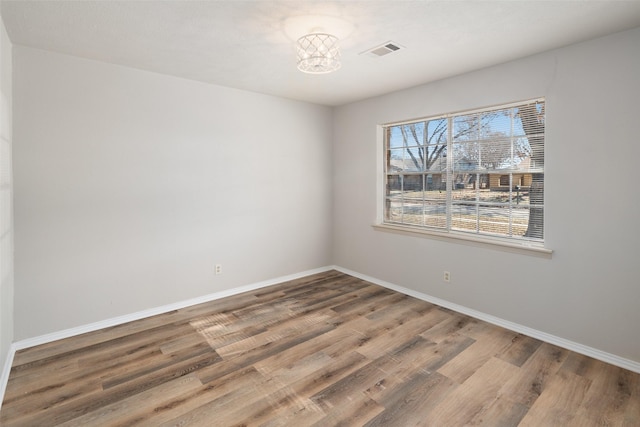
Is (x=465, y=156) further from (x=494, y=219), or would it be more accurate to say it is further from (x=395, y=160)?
(x=395, y=160)

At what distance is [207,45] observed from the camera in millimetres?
2744

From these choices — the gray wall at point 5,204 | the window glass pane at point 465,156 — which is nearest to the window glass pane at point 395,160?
the window glass pane at point 465,156

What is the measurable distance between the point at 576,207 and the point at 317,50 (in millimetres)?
2471

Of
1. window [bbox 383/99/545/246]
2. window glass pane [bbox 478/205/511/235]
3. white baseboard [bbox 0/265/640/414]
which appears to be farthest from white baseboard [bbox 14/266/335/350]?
window glass pane [bbox 478/205/511/235]

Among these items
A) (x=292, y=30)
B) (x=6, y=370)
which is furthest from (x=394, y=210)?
(x=6, y=370)

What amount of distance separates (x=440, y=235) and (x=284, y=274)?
217cm

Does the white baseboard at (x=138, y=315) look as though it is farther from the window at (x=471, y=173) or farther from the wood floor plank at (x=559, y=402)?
the wood floor plank at (x=559, y=402)

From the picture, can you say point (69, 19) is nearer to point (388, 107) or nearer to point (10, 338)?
point (10, 338)

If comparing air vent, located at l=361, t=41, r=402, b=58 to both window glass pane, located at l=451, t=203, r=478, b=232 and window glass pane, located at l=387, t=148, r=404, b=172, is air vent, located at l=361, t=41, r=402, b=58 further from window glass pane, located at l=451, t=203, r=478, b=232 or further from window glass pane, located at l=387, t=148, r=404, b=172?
window glass pane, located at l=451, t=203, r=478, b=232

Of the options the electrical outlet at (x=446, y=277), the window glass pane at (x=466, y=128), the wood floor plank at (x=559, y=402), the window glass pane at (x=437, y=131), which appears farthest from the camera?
the window glass pane at (x=437, y=131)

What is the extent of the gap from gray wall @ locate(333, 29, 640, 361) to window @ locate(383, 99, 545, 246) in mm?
165

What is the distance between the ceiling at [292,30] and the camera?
84.8 inches

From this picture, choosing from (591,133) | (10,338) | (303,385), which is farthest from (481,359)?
(10,338)

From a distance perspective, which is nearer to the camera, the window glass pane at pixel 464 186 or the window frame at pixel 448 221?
the window frame at pixel 448 221
